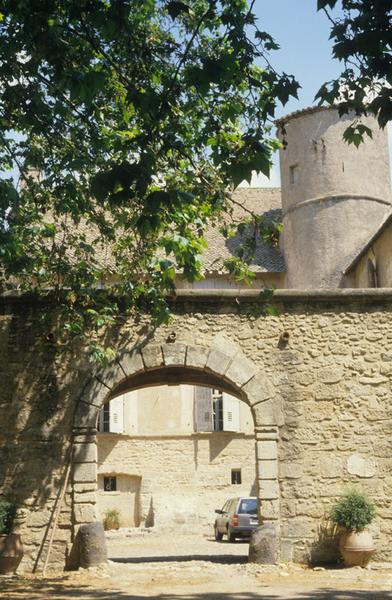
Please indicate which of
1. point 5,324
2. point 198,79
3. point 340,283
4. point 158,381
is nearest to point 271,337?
point 158,381

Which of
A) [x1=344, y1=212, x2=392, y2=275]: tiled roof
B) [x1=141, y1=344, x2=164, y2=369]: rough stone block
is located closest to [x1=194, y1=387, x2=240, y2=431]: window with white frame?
[x1=344, y1=212, x2=392, y2=275]: tiled roof

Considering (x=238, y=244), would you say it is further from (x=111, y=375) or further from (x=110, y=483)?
(x=111, y=375)

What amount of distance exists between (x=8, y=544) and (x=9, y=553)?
0.11 metres

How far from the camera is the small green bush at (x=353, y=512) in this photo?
10.9 meters

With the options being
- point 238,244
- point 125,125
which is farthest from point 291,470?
point 238,244

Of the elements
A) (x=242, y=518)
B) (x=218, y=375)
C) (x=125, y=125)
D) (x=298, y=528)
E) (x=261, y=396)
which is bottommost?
(x=242, y=518)

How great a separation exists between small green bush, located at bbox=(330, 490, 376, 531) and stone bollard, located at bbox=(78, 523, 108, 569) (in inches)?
120

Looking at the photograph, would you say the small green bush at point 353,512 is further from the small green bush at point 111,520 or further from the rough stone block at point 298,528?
the small green bush at point 111,520

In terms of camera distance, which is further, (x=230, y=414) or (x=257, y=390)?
(x=230, y=414)

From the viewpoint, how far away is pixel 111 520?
Answer: 2311cm

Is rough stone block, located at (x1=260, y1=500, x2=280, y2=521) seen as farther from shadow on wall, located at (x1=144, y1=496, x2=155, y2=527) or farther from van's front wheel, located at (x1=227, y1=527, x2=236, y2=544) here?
shadow on wall, located at (x1=144, y1=496, x2=155, y2=527)

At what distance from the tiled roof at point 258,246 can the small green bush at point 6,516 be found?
13.1 metres

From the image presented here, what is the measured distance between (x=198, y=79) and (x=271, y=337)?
651 centimetres

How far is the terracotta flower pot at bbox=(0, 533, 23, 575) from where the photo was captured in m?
10.6
